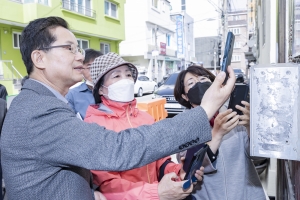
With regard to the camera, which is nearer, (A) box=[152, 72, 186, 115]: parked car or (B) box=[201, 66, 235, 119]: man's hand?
(B) box=[201, 66, 235, 119]: man's hand

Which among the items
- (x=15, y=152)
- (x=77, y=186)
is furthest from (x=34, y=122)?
(x=77, y=186)

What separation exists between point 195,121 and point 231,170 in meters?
0.78

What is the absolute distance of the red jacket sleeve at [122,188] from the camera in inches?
60.6

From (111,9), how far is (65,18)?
5955 mm

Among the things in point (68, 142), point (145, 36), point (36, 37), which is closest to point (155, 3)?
point (145, 36)

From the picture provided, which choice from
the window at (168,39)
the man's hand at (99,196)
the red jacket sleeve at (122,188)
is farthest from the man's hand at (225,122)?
the window at (168,39)

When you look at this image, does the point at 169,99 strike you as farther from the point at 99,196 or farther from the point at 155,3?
the point at 155,3

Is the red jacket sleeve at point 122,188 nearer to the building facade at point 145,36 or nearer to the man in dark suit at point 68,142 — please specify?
the man in dark suit at point 68,142

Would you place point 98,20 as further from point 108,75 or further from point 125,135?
point 125,135

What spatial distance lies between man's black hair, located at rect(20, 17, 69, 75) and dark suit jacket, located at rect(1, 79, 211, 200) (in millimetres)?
274

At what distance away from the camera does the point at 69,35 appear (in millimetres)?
1462

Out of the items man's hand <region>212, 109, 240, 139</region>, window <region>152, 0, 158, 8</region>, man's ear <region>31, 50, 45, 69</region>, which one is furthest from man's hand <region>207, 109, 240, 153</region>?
window <region>152, 0, 158, 8</region>

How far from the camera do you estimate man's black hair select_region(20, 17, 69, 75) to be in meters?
1.39

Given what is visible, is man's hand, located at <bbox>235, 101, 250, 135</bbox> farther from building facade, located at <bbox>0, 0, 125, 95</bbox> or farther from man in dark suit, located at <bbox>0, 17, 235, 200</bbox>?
building facade, located at <bbox>0, 0, 125, 95</bbox>
